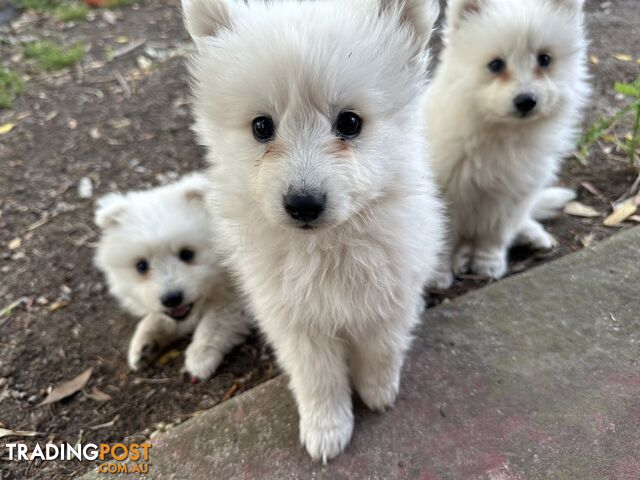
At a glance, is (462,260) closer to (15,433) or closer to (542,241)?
(542,241)

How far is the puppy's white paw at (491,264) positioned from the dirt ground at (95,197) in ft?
0.39

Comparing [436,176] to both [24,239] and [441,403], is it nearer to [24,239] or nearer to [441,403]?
[441,403]

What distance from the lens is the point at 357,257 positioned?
6.61 ft

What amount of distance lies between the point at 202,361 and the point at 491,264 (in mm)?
2000

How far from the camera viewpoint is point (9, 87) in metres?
5.82

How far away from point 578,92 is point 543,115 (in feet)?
1.37

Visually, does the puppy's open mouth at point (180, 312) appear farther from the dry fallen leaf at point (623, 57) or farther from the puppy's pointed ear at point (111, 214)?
the dry fallen leaf at point (623, 57)

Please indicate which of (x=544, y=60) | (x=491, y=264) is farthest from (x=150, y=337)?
(x=544, y=60)

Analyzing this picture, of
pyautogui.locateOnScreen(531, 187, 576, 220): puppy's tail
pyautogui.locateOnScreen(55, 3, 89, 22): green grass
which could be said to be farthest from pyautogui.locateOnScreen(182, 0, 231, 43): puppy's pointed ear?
pyautogui.locateOnScreen(55, 3, 89, 22): green grass

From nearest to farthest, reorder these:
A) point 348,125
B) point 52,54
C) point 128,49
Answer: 1. point 348,125
2. point 52,54
3. point 128,49

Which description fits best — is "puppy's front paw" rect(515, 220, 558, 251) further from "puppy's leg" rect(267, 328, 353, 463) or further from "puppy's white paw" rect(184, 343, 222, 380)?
"puppy's white paw" rect(184, 343, 222, 380)

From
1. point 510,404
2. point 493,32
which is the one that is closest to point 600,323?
point 510,404

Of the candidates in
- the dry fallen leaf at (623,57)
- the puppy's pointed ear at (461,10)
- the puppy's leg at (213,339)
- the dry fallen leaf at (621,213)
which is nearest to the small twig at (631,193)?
the dry fallen leaf at (621,213)

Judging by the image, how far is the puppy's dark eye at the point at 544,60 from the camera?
2965 mm
